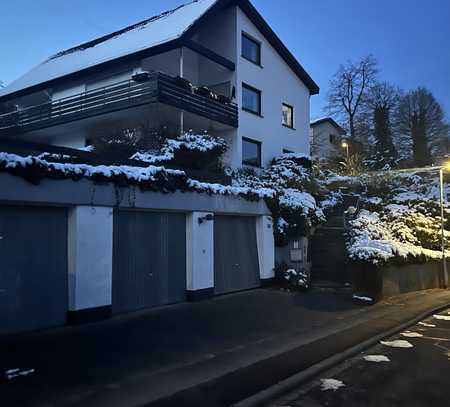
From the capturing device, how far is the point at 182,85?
706 inches

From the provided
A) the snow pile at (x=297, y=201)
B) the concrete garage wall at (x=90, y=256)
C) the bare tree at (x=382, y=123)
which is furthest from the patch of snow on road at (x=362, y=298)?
the bare tree at (x=382, y=123)

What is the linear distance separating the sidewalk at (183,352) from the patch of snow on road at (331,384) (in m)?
0.46

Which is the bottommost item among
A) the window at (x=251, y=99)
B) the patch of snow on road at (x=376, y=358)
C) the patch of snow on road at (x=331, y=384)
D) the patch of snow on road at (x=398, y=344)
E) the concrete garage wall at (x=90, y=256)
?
the patch of snow on road at (x=398, y=344)

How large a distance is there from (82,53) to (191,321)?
62.9 feet

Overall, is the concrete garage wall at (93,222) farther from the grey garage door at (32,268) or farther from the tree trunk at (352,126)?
the tree trunk at (352,126)

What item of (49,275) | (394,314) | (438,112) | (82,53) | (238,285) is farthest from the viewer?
(438,112)

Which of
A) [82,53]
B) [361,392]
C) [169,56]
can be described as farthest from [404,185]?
[361,392]

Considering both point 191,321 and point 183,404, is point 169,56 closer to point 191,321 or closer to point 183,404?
point 191,321

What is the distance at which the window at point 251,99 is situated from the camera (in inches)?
871

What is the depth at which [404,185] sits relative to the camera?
86.9ft

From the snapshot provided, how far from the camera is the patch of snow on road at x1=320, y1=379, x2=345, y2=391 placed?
620cm

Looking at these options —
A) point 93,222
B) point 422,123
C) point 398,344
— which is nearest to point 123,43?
point 93,222

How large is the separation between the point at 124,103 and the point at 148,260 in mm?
8696

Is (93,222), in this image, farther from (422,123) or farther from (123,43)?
(422,123)
